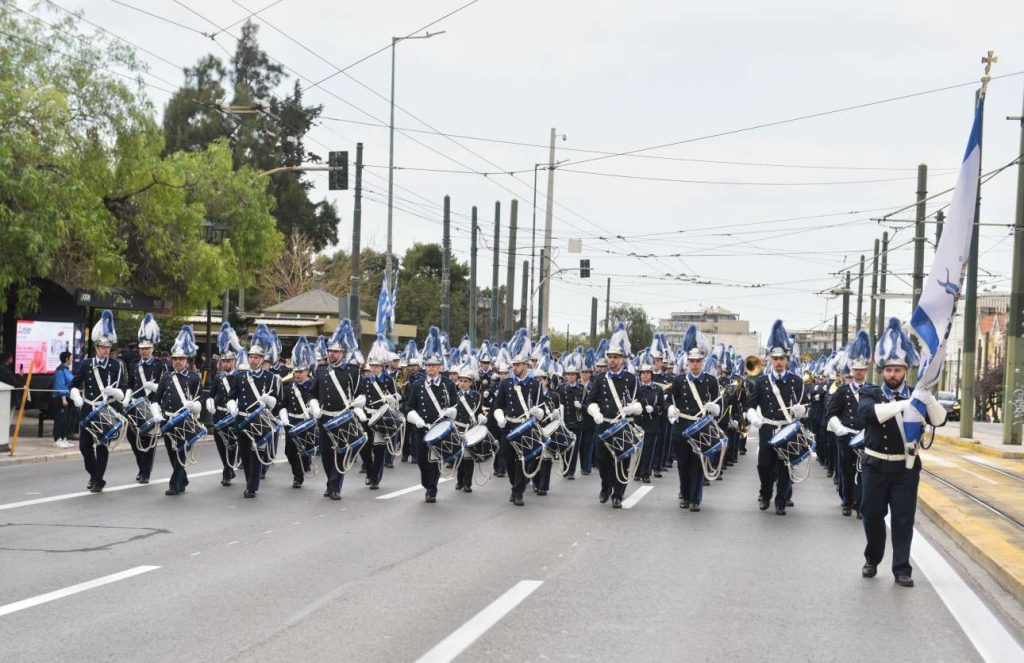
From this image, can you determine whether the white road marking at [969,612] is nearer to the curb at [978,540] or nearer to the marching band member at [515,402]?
the curb at [978,540]

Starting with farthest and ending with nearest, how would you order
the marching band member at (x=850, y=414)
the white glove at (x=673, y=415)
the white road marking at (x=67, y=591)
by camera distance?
the white glove at (x=673, y=415), the marching band member at (x=850, y=414), the white road marking at (x=67, y=591)

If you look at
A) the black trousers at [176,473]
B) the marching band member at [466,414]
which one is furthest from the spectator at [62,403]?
the marching band member at [466,414]

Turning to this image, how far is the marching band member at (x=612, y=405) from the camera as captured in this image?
14.8m

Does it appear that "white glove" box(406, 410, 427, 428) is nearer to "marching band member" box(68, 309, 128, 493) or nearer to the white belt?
"marching band member" box(68, 309, 128, 493)

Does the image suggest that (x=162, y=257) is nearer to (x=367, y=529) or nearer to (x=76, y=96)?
(x=76, y=96)

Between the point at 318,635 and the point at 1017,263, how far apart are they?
81.9 feet

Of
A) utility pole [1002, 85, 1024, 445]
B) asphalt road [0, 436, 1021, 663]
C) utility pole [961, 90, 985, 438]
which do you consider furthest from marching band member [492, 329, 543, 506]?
utility pole [961, 90, 985, 438]

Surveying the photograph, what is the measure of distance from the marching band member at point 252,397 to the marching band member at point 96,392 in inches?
57.3

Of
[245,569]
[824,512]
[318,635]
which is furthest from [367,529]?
[824,512]

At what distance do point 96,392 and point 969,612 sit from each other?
10.8m

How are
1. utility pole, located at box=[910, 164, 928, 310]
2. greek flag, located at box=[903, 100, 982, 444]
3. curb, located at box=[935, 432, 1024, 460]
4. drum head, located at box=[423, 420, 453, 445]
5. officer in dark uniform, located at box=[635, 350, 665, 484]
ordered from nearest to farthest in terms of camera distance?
greek flag, located at box=[903, 100, 982, 444] < drum head, located at box=[423, 420, 453, 445] < officer in dark uniform, located at box=[635, 350, 665, 484] < curb, located at box=[935, 432, 1024, 460] < utility pole, located at box=[910, 164, 928, 310]

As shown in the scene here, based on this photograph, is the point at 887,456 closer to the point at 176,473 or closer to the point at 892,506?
the point at 892,506

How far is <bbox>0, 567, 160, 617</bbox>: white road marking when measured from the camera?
8.02 m

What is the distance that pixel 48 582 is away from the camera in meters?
8.96
